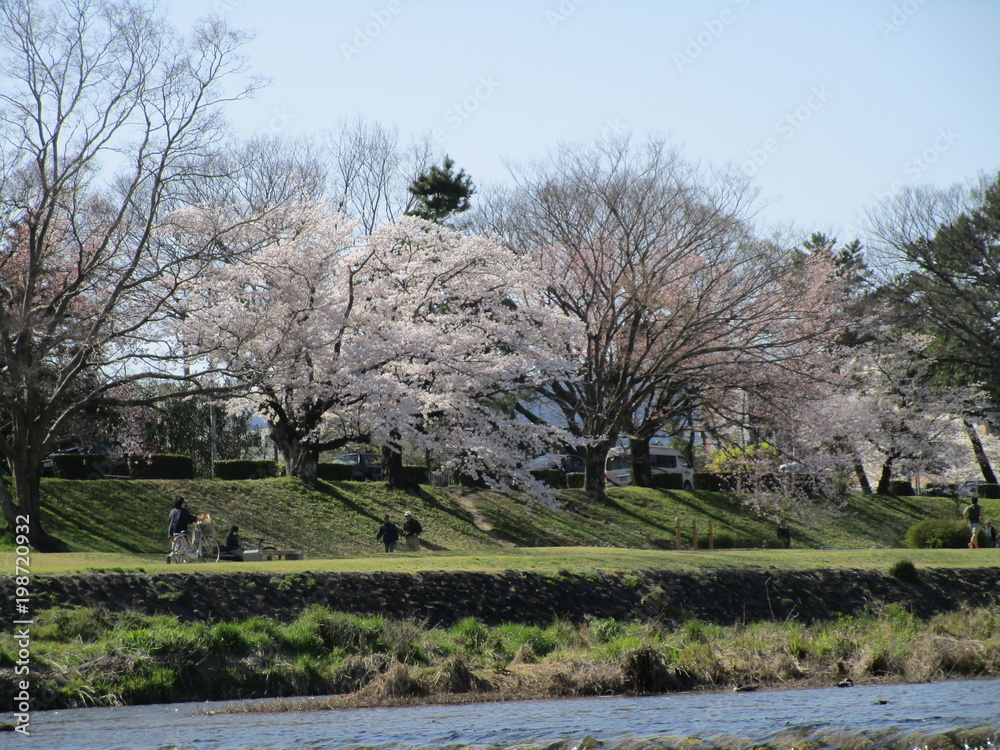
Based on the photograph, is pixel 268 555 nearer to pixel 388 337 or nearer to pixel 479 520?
pixel 388 337

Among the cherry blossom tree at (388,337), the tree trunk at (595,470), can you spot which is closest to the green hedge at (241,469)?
the cherry blossom tree at (388,337)

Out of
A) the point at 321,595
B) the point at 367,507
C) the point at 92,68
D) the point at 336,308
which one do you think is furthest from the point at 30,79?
the point at 367,507

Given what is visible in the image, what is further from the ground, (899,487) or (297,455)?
(297,455)

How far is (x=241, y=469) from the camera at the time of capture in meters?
35.6

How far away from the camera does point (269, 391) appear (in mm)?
29562

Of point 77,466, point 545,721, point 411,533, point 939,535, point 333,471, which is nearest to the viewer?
point 545,721

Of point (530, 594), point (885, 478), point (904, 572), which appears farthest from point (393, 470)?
point (885, 478)

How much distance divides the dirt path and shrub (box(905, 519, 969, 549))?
12553mm

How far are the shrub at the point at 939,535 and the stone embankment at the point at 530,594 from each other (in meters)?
8.23

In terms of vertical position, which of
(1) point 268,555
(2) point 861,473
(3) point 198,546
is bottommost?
(1) point 268,555

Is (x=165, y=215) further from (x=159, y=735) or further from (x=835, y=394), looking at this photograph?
(x=835, y=394)

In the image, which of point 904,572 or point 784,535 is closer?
point 904,572

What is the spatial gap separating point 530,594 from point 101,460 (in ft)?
60.2

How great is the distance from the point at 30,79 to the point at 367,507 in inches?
613
